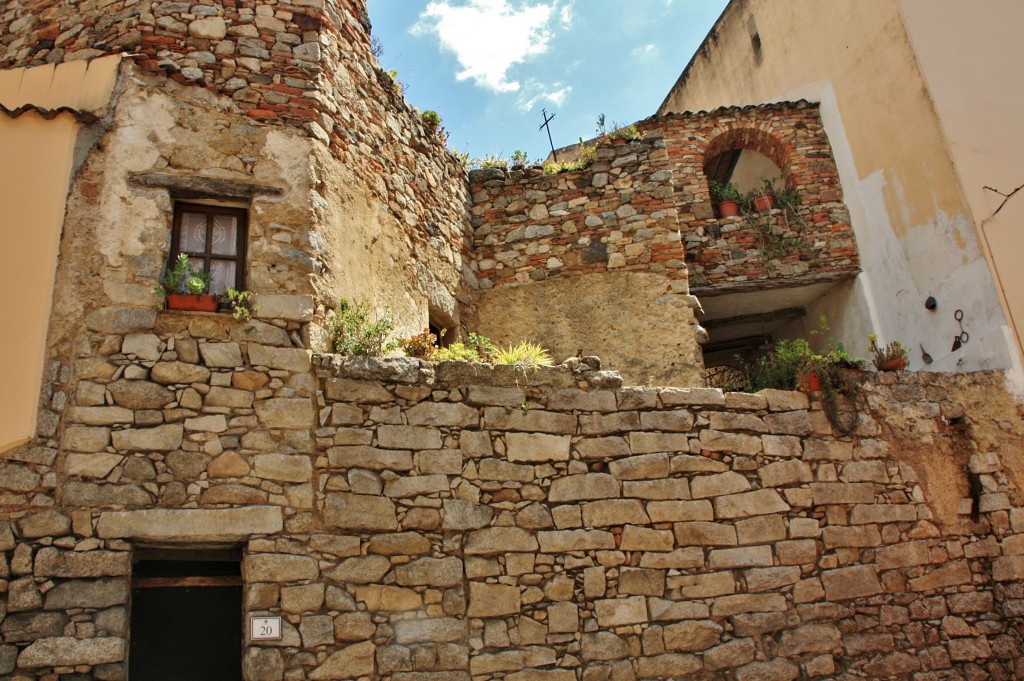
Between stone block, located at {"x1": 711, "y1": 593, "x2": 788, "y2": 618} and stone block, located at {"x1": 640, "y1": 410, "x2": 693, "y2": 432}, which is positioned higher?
stone block, located at {"x1": 640, "y1": 410, "x2": 693, "y2": 432}

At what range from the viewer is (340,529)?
5594 mm

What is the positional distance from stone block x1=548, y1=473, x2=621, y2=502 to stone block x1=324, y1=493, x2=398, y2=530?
127cm

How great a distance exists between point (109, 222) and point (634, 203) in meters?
5.60

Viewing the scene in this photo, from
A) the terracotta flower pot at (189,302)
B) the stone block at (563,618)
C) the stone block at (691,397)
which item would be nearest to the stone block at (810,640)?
the stone block at (563,618)

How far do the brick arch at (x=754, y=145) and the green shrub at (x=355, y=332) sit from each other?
5.99 meters

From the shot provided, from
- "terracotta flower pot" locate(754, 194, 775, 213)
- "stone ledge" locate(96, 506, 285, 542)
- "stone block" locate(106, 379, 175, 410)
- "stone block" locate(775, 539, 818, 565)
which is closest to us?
"stone ledge" locate(96, 506, 285, 542)

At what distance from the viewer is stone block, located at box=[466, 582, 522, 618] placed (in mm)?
5703

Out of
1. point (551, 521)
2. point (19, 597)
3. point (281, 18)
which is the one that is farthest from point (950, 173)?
point (19, 597)

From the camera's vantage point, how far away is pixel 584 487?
20.5 feet

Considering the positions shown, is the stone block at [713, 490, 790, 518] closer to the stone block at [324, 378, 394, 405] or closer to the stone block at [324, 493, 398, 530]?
the stone block at [324, 493, 398, 530]

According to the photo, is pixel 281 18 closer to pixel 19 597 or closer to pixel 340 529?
pixel 340 529

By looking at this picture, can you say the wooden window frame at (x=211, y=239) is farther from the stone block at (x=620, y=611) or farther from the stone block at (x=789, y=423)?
the stone block at (x=789, y=423)

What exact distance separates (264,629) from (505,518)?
1854 mm

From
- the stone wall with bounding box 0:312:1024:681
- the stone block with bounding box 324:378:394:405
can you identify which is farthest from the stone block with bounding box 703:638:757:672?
the stone block with bounding box 324:378:394:405
